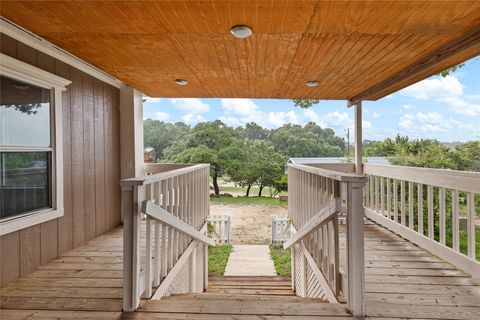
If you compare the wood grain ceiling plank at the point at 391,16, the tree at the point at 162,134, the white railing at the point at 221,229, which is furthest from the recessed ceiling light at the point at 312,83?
the tree at the point at 162,134

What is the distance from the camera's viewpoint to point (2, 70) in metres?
2.39

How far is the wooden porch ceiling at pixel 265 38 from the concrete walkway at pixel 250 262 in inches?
130

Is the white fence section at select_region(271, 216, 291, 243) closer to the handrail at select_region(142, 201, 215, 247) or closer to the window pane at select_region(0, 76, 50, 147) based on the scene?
the handrail at select_region(142, 201, 215, 247)

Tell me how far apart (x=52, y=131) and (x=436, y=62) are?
417 cm

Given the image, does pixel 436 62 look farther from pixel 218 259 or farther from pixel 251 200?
pixel 251 200

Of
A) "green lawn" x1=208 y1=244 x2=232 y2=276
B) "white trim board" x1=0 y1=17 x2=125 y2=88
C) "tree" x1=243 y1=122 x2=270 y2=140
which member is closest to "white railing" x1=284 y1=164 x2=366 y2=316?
"green lawn" x1=208 y1=244 x2=232 y2=276

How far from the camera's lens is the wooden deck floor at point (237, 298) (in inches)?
74.2

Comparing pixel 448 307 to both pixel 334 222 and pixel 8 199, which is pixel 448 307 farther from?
pixel 8 199

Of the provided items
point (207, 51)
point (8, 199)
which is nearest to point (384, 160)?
point (207, 51)

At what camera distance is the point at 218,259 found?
220 inches

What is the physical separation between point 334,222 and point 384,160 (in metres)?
5.01

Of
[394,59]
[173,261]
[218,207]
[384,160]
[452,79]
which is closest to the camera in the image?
[173,261]

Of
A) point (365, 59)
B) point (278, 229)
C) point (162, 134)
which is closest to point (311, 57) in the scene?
point (365, 59)

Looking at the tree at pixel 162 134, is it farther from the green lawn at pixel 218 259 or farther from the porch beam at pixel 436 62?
the porch beam at pixel 436 62
